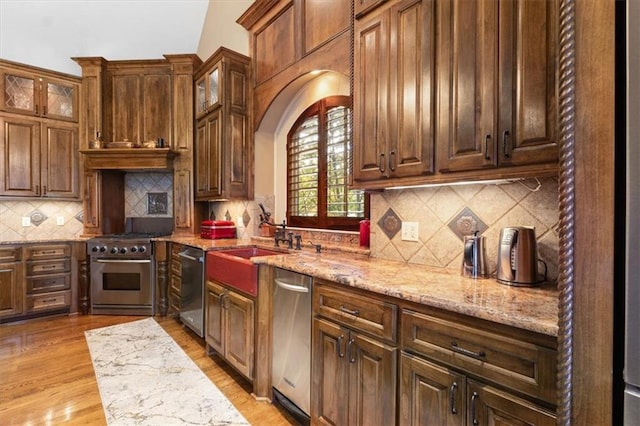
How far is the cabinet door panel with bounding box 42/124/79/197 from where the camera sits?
13.0 ft

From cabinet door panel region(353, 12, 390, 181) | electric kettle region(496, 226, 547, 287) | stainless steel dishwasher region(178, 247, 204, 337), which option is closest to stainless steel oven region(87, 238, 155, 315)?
stainless steel dishwasher region(178, 247, 204, 337)

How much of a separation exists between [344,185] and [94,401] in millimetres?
2327

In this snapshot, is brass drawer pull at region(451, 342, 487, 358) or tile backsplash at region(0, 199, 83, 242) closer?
brass drawer pull at region(451, 342, 487, 358)

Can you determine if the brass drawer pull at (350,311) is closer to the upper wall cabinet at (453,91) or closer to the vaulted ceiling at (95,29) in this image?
the upper wall cabinet at (453,91)

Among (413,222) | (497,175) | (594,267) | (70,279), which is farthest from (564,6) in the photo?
(70,279)

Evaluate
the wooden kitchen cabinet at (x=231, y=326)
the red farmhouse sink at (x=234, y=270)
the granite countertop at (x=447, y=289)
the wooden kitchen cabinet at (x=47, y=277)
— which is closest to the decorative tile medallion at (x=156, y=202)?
the wooden kitchen cabinet at (x=47, y=277)

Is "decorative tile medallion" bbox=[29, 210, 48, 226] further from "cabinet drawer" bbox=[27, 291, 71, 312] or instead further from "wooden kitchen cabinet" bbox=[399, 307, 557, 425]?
"wooden kitchen cabinet" bbox=[399, 307, 557, 425]

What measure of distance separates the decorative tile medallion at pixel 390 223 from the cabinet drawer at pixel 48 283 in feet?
12.7

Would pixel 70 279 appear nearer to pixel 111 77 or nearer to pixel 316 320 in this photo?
pixel 111 77

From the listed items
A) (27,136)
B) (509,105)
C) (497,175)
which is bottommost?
(497,175)

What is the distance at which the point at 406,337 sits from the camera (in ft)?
A: 4.23

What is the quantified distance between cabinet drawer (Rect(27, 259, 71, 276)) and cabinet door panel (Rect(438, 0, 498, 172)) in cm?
435

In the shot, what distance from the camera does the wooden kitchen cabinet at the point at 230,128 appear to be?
11.1 feet

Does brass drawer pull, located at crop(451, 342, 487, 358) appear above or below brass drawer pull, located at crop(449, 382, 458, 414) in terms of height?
above
